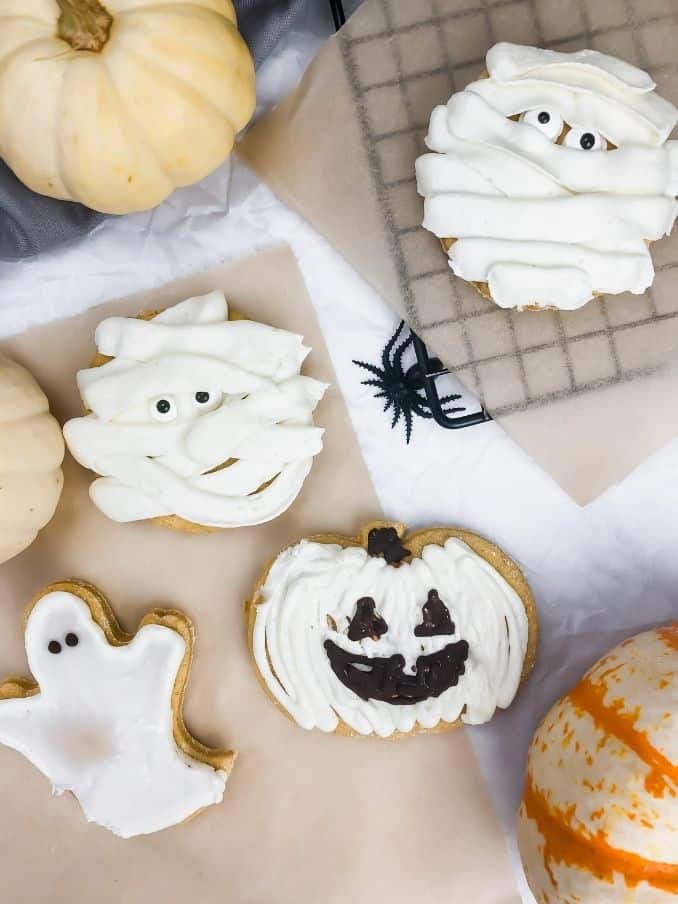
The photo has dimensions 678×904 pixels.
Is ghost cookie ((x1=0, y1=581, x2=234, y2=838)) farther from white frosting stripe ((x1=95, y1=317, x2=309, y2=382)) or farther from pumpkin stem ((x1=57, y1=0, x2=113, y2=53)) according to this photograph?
pumpkin stem ((x1=57, y1=0, x2=113, y2=53))

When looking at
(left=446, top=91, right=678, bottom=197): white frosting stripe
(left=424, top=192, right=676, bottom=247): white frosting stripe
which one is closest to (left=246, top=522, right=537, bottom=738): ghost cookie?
(left=424, top=192, right=676, bottom=247): white frosting stripe

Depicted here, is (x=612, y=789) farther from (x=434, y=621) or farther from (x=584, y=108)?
(x=584, y=108)

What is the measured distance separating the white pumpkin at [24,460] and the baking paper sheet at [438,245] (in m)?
0.66

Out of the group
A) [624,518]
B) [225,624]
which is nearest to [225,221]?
[225,624]

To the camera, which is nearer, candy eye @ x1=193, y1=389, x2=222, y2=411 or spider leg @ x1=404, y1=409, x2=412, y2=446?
candy eye @ x1=193, y1=389, x2=222, y2=411

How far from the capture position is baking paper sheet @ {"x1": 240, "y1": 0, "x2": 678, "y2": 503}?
1.70m

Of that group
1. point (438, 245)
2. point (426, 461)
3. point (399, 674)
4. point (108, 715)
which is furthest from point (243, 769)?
point (438, 245)

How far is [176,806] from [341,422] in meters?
0.81

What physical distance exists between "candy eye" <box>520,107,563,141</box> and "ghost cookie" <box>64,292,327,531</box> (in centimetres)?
55

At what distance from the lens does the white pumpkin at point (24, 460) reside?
1621 mm

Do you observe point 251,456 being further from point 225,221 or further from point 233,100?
point 233,100

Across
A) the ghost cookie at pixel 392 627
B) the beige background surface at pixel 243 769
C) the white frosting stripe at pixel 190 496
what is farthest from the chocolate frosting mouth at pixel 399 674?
the white frosting stripe at pixel 190 496

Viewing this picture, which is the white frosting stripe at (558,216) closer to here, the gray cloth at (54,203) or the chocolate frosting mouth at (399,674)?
the gray cloth at (54,203)

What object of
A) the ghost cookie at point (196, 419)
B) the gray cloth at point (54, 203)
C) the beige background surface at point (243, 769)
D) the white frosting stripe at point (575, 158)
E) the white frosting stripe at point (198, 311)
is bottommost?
the beige background surface at point (243, 769)
